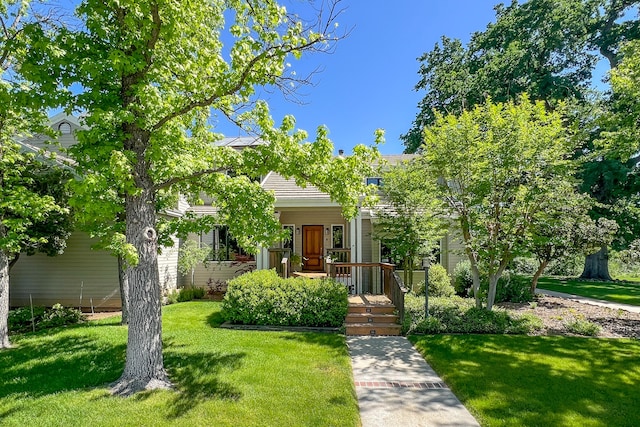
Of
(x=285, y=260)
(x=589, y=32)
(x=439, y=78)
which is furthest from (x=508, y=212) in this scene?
(x=589, y=32)

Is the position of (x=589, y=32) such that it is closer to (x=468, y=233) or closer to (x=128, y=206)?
(x=468, y=233)

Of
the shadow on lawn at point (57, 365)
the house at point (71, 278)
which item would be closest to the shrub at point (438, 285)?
the shadow on lawn at point (57, 365)

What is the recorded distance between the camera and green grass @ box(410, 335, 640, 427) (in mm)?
4285

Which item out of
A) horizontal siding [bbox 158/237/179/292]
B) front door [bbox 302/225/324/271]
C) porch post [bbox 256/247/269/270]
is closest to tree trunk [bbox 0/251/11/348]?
horizontal siding [bbox 158/237/179/292]

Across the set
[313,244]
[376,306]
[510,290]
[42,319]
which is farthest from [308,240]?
[42,319]

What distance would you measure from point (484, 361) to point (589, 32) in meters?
26.0

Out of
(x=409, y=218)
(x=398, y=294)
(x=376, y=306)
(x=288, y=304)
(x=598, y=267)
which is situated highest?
(x=409, y=218)

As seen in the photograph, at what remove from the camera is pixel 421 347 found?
23.4 ft

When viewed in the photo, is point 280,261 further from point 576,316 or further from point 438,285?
point 576,316

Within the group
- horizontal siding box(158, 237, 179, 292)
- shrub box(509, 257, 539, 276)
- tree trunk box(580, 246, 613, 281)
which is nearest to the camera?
shrub box(509, 257, 539, 276)

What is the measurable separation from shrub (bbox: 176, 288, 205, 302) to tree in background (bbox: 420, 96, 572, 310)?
10.1 meters

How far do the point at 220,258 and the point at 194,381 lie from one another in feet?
31.7

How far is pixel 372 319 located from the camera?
8695 mm

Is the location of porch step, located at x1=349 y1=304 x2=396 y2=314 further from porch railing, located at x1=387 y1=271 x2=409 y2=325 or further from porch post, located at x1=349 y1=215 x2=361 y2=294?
porch post, located at x1=349 y1=215 x2=361 y2=294
